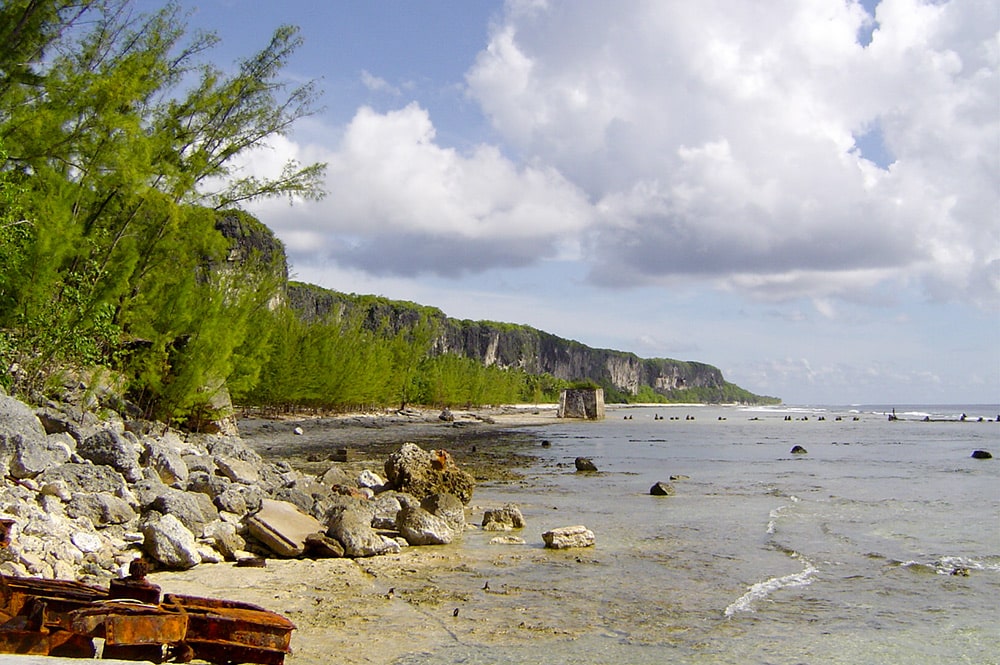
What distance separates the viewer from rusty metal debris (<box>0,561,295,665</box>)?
3443 mm

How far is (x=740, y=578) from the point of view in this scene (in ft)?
29.1

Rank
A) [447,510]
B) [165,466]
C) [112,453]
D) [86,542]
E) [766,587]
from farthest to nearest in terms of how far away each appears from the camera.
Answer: [447,510]
[165,466]
[112,453]
[766,587]
[86,542]

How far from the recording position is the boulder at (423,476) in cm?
1456

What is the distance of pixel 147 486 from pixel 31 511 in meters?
2.18

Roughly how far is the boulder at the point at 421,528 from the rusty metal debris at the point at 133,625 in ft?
20.7

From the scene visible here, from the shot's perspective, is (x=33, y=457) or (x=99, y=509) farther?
(x=33, y=457)

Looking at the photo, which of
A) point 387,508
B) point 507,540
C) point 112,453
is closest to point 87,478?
point 112,453

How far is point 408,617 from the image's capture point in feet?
22.3

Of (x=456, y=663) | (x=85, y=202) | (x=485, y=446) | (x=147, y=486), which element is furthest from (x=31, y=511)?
(x=485, y=446)

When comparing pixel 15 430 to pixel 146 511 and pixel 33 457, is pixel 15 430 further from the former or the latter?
pixel 146 511

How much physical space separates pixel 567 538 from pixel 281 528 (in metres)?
3.80

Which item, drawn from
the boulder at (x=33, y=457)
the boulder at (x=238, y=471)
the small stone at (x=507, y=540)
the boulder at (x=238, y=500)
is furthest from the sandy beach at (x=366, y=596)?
the boulder at (x=238, y=471)

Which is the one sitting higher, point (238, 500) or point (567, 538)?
point (238, 500)

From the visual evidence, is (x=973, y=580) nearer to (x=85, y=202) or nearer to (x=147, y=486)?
(x=147, y=486)
